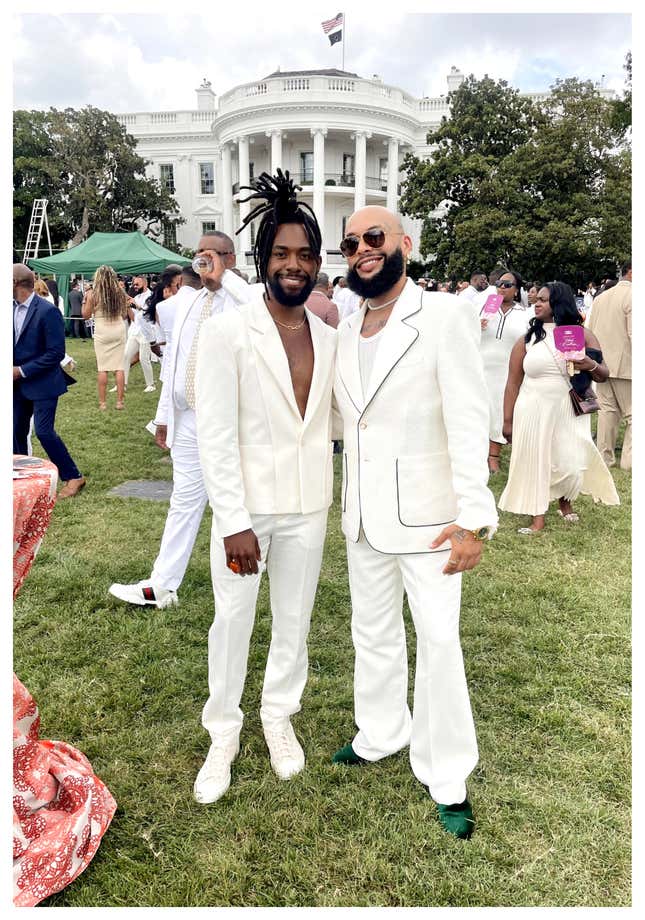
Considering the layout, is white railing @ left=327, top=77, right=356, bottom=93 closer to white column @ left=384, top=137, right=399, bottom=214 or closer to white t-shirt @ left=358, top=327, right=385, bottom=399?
white column @ left=384, top=137, right=399, bottom=214

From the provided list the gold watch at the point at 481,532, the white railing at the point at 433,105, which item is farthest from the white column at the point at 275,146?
the gold watch at the point at 481,532

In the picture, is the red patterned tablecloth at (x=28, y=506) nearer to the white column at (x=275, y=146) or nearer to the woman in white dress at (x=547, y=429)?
the woman in white dress at (x=547, y=429)

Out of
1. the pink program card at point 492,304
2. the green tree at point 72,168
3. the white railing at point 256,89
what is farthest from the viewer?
the white railing at point 256,89

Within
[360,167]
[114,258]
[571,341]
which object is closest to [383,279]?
[571,341]

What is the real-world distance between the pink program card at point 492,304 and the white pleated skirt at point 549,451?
188 centimetres

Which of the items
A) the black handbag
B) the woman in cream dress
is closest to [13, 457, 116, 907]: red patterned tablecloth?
the black handbag

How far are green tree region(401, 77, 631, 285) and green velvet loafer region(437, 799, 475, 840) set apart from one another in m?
29.9

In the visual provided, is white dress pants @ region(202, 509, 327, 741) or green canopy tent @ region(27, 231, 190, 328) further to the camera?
green canopy tent @ region(27, 231, 190, 328)

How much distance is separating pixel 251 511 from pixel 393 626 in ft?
2.60

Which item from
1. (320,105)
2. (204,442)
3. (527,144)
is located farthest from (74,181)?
(204,442)

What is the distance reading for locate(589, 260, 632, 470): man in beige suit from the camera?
8.45 metres

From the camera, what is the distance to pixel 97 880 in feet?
7.89

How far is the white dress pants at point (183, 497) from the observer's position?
4262 millimetres

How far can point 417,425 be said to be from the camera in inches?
99.1
